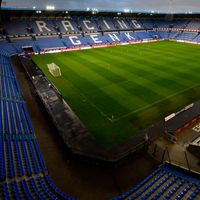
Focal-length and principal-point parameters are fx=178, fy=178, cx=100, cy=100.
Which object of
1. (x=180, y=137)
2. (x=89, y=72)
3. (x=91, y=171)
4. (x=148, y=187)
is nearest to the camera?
(x=148, y=187)

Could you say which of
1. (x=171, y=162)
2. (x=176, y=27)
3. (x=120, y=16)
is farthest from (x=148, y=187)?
(x=176, y=27)

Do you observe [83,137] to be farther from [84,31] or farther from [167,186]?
[84,31]

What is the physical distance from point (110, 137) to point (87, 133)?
1955mm

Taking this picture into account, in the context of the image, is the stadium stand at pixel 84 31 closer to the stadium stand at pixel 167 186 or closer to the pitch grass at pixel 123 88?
the pitch grass at pixel 123 88

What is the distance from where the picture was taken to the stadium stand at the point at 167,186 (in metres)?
9.39

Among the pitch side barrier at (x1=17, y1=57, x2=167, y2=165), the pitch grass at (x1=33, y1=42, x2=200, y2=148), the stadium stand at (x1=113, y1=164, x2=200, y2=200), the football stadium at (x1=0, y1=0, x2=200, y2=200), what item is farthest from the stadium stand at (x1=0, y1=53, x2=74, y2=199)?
the pitch grass at (x1=33, y1=42, x2=200, y2=148)

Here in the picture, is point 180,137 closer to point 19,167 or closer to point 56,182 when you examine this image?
point 56,182

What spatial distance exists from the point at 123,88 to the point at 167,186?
1467 cm

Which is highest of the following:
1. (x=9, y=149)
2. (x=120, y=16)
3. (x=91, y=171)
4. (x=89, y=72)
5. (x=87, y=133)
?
(x=120, y=16)

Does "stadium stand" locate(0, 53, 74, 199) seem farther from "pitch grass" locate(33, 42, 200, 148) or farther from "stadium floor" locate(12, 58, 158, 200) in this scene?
"pitch grass" locate(33, 42, 200, 148)

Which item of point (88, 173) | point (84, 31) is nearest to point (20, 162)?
point (88, 173)

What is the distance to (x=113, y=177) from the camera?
36.6ft

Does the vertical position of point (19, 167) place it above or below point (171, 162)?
above

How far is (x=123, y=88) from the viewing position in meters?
23.2
